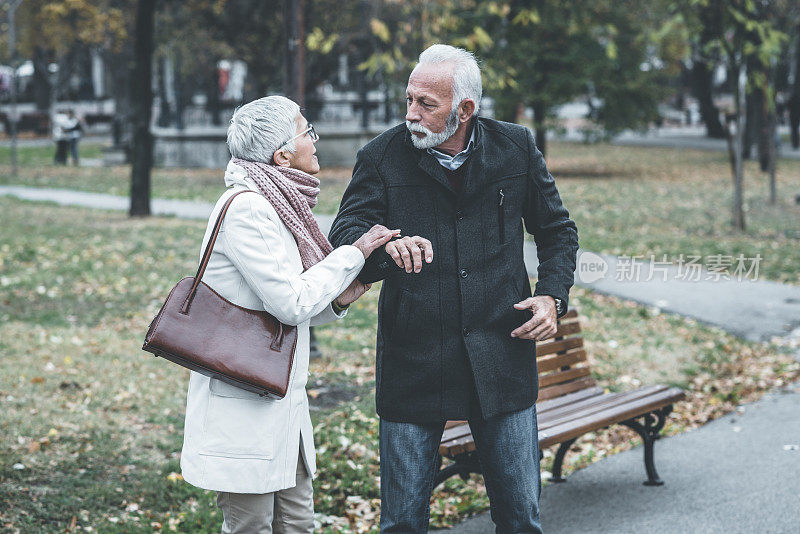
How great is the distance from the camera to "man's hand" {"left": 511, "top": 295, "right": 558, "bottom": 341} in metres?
3.21

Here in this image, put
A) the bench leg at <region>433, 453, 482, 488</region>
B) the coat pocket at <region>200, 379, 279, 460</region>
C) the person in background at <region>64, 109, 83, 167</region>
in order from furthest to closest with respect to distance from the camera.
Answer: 1. the person in background at <region>64, 109, 83, 167</region>
2. the bench leg at <region>433, 453, 482, 488</region>
3. the coat pocket at <region>200, 379, 279, 460</region>

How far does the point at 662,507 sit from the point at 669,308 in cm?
477

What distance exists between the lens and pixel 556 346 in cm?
521

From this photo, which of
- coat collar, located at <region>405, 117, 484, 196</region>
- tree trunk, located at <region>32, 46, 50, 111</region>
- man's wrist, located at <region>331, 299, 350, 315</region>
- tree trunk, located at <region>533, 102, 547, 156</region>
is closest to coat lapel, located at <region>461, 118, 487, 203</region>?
coat collar, located at <region>405, 117, 484, 196</region>

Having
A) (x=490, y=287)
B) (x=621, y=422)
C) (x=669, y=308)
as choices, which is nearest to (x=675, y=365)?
(x=669, y=308)

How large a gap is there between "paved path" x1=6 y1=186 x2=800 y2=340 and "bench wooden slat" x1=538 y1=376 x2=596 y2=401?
11.6 feet

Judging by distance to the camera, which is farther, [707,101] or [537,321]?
[707,101]

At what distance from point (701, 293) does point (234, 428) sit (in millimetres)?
7899

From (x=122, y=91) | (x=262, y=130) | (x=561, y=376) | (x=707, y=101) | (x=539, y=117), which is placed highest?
(x=707, y=101)

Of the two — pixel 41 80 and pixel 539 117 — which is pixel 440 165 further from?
pixel 41 80

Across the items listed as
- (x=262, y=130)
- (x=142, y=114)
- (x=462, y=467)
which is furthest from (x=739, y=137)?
(x=262, y=130)

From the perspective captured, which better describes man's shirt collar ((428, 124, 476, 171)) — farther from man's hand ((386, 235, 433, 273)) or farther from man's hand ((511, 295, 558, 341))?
man's hand ((511, 295, 558, 341))

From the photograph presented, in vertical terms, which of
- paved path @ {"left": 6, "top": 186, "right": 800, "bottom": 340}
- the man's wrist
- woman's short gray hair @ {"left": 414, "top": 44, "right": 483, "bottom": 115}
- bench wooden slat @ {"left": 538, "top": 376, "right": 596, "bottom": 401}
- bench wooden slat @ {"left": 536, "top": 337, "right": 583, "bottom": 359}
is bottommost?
paved path @ {"left": 6, "top": 186, "right": 800, "bottom": 340}

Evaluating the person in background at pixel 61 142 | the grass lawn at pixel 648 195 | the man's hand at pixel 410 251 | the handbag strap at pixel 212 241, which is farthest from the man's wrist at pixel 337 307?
the person in background at pixel 61 142
